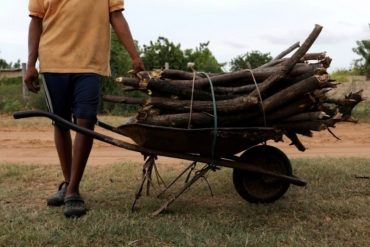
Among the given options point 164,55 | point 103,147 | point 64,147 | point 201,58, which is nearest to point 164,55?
point 164,55

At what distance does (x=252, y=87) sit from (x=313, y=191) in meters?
1.34

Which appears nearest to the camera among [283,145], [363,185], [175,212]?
[175,212]

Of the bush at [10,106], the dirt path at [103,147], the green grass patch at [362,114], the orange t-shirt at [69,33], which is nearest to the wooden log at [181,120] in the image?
the orange t-shirt at [69,33]

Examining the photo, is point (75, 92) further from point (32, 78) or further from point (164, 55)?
point (164, 55)

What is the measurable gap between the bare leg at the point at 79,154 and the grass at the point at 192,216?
8.1 inches

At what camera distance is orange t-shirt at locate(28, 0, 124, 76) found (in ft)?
12.4

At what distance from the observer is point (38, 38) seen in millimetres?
3875

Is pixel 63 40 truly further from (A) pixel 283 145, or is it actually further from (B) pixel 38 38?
(A) pixel 283 145

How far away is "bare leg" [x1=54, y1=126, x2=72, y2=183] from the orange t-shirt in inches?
20.9

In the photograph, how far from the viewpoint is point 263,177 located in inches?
157

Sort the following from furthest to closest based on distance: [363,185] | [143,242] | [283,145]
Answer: [283,145] → [363,185] → [143,242]

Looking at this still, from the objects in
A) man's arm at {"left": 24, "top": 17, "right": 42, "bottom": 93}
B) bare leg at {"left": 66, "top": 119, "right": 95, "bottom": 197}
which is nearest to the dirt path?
bare leg at {"left": 66, "top": 119, "right": 95, "bottom": 197}

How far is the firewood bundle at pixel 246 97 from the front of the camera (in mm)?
3627

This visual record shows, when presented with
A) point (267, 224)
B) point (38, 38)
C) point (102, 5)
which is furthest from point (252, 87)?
point (38, 38)
